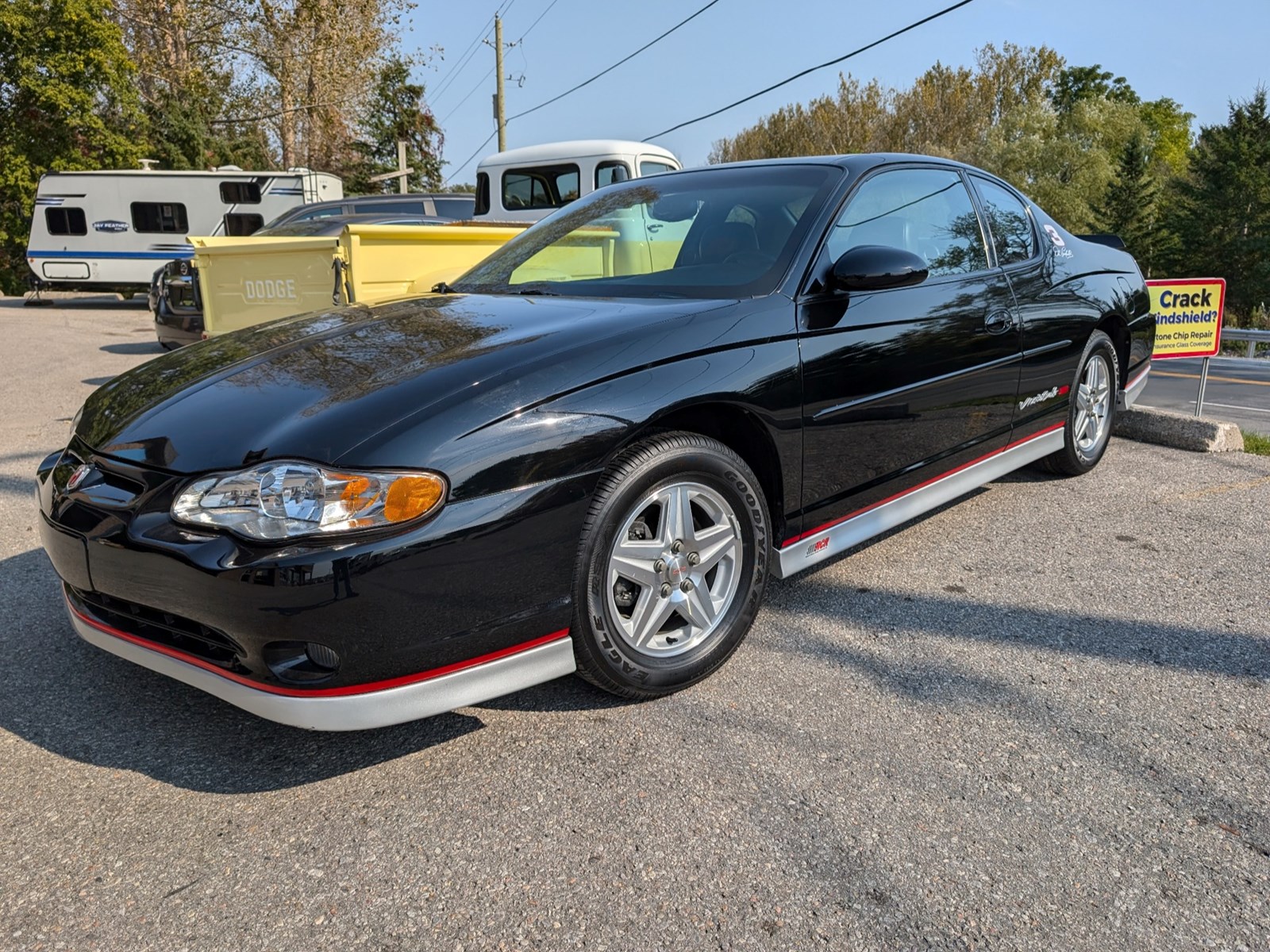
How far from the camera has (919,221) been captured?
11.8ft

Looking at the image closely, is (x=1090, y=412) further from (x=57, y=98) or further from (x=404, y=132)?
(x=404, y=132)

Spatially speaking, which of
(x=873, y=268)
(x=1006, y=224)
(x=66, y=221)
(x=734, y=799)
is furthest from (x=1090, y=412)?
(x=66, y=221)

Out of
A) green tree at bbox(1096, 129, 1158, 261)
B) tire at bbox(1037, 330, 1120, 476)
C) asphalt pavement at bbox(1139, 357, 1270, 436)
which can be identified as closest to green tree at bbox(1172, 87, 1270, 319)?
green tree at bbox(1096, 129, 1158, 261)

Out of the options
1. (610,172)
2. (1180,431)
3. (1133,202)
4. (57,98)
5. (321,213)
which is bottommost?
(1180,431)

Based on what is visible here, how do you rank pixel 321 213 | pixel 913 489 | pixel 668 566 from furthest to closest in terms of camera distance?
pixel 321 213 < pixel 913 489 < pixel 668 566

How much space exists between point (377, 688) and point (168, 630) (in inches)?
22.7

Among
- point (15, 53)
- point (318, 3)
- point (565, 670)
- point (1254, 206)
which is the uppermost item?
point (318, 3)

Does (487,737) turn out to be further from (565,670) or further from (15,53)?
(15,53)

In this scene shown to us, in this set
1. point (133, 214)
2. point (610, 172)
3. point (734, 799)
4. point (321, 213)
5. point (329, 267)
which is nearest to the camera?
point (734, 799)

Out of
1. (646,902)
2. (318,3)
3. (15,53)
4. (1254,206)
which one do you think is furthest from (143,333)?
(1254,206)

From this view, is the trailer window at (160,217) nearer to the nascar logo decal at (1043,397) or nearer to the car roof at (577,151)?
the car roof at (577,151)

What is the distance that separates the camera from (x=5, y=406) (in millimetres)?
7520

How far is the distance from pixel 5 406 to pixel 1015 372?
298 inches

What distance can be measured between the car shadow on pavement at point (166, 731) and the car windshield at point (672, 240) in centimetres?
152
